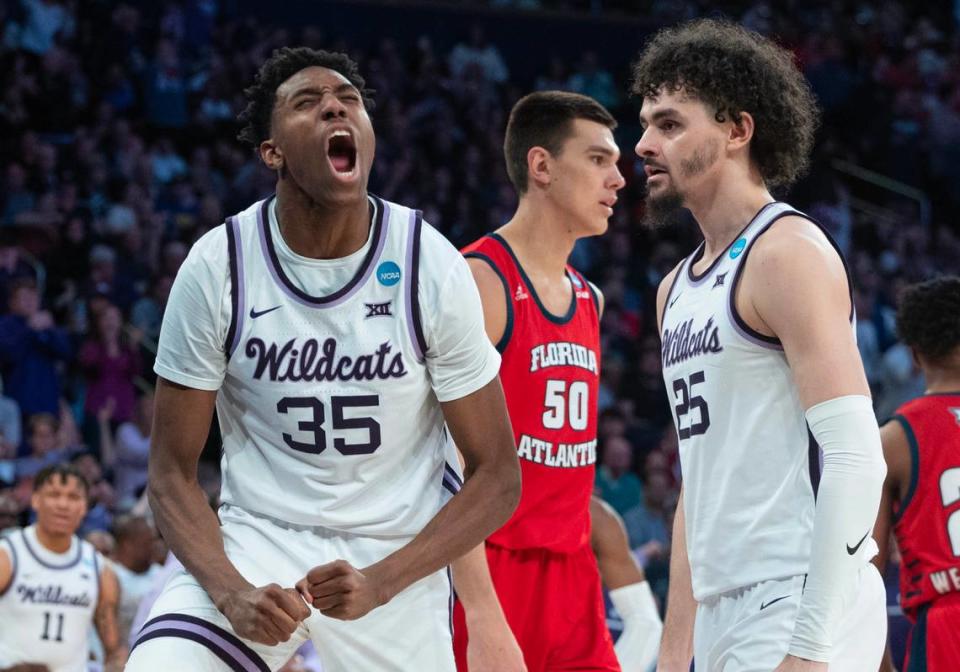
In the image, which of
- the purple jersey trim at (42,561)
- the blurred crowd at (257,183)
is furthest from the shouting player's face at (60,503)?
the blurred crowd at (257,183)

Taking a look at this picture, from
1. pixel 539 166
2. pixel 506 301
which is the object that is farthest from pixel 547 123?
pixel 506 301

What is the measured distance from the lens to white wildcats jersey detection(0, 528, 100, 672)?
8.40 meters

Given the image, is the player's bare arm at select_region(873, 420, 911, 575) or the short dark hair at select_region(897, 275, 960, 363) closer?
the player's bare arm at select_region(873, 420, 911, 575)

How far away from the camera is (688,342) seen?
132 inches

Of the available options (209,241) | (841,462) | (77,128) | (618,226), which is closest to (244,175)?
(77,128)

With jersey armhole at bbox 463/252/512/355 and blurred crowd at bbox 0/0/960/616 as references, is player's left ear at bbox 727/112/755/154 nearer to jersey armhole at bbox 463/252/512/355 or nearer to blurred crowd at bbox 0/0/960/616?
jersey armhole at bbox 463/252/512/355

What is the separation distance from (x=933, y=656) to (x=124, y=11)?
38.1 feet

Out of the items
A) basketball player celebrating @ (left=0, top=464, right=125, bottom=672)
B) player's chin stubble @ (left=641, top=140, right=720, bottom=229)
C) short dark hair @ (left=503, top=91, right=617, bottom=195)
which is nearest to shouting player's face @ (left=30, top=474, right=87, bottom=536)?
basketball player celebrating @ (left=0, top=464, right=125, bottom=672)

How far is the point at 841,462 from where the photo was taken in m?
2.92

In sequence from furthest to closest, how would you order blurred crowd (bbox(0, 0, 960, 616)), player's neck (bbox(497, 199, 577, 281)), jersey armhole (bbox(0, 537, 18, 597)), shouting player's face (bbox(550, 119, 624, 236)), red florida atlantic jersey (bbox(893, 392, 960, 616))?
blurred crowd (bbox(0, 0, 960, 616))
jersey armhole (bbox(0, 537, 18, 597))
shouting player's face (bbox(550, 119, 624, 236))
player's neck (bbox(497, 199, 577, 281))
red florida atlantic jersey (bbox(893, 392, 960, 616))

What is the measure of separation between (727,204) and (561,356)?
147 centimetres

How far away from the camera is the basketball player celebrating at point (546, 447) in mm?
4691

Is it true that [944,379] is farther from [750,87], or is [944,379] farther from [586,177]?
[750,87]

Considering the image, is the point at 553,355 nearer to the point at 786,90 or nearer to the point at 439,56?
the point at 786,90
